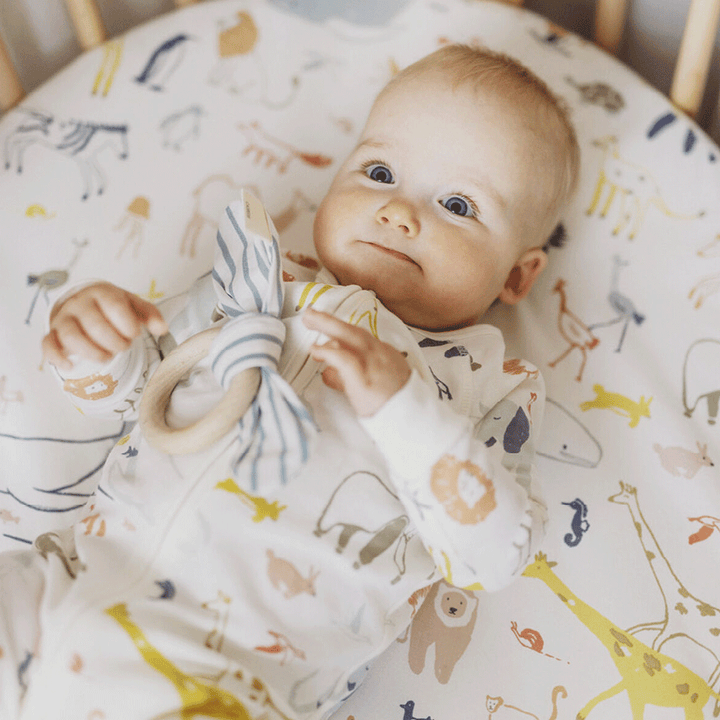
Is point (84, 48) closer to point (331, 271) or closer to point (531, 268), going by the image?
point (331, 271)

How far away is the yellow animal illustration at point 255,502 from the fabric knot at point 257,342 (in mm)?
46

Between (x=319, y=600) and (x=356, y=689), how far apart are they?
0.53ft

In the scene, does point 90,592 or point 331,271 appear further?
point 331,271

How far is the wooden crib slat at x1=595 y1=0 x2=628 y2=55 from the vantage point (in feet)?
3.86

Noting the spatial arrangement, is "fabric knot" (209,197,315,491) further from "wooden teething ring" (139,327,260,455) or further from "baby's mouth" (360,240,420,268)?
"baby's mouth" (360,240,420,268)

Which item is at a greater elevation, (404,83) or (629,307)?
(404,83)

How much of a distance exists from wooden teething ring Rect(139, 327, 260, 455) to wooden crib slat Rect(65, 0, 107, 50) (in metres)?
0.69

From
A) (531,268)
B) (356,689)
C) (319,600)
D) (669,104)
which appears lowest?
(356,689)

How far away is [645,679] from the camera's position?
2.65ft

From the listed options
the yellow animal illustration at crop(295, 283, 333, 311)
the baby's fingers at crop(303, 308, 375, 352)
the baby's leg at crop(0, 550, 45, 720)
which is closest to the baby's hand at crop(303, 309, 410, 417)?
the baby's fingers at crop(303, 308, 375, 352)

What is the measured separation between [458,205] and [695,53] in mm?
A: 468

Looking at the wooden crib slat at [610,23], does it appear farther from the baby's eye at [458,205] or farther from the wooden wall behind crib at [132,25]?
the baby's eye at [458,205]

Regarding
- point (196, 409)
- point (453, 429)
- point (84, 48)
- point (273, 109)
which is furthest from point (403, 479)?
point (84, 48)

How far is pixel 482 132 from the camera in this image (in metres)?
0.89
